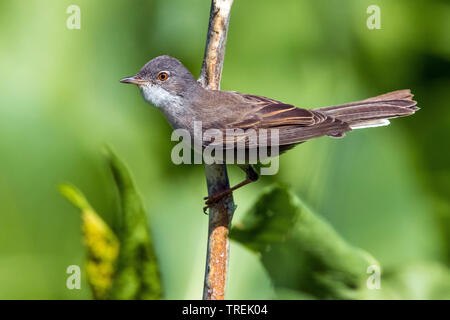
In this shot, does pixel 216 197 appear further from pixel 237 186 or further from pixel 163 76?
pixel 163 76

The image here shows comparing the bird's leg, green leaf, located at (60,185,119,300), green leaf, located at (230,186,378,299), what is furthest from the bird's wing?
green leaf, located at (60,185,119,300)

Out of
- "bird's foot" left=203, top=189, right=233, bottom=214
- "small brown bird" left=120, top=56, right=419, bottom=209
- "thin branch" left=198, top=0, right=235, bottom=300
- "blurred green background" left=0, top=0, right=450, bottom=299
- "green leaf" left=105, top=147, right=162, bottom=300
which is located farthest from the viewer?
"blurred green background" left=0, top=0, right=450, bottom=299

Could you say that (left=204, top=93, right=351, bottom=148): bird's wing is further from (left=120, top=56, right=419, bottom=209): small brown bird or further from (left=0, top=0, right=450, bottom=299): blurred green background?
(left=0, top=0, right=450, bottom=299): blurred green background

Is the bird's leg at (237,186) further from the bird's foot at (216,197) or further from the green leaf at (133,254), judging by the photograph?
the green leaf at (133,254)

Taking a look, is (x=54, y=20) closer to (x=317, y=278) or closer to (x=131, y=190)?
(x=131, y=190)

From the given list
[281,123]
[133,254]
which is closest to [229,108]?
[281,123]

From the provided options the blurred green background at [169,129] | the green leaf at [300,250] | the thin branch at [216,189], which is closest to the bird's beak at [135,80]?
the thin branch at [216,189]
